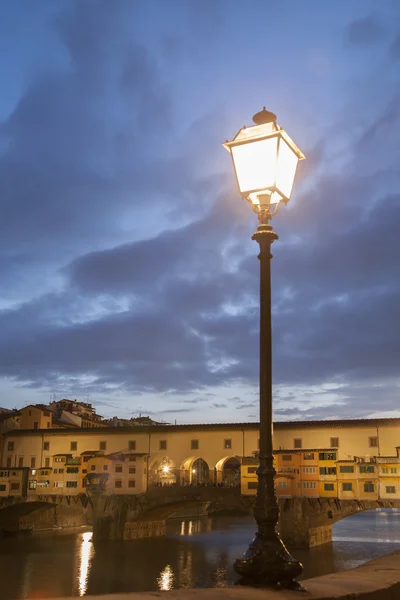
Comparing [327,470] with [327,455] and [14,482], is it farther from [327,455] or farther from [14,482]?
[14,482]

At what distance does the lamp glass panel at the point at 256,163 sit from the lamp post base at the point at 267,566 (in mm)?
3983

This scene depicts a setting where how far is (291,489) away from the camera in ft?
175

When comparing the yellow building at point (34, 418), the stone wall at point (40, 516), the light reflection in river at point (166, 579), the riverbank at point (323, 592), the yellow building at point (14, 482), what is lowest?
the light reflection in river at point (166, 579)

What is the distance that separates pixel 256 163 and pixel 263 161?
0.29 ft

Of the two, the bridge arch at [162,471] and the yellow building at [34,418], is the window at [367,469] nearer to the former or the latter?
the bridge arch at [162,471]

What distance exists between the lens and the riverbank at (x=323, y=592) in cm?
483

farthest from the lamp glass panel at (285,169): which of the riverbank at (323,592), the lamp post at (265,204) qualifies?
the riverbank at (323,592)

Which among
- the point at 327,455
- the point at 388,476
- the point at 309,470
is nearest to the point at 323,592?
the point at 388,476

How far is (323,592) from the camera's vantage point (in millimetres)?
5145

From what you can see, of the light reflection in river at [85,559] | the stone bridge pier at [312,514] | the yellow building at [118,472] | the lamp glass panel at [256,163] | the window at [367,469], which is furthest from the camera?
the yellow building at [118,472]

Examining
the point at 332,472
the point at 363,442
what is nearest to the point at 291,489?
the point at 332,472

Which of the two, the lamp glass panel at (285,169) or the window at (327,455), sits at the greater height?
the lamp glass panel at (285,169)

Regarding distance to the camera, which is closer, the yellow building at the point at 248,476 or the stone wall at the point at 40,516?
the yellow building at the point at 248,476

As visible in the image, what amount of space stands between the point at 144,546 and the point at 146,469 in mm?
9969
